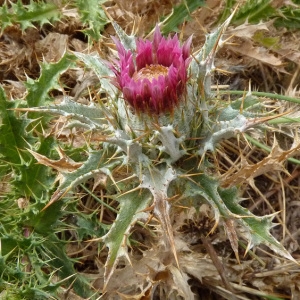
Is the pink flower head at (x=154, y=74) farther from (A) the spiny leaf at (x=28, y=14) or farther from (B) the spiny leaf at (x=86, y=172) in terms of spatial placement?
(A) the spiny leaf at (x=28, y=14)

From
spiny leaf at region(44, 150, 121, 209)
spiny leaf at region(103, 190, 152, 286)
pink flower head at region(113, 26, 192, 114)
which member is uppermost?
pink flower head at region(113, 26, 192, 114)

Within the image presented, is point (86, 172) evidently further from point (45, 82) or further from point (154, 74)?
point (45, 82)

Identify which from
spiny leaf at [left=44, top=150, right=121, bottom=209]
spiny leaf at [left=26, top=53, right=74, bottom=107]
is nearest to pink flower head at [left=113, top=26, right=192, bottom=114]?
spiny leaf at [left=44, top=150, right=121, bottom=209]

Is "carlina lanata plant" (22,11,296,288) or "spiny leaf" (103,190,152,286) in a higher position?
"carlina lanata plant" (22,11,296,288)

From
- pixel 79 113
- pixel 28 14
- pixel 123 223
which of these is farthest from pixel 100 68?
pixel 28 14

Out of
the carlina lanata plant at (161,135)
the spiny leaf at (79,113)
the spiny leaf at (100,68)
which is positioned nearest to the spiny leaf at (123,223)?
the carlina lanata plant at (161,135)

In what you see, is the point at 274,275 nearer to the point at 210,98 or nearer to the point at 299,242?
the point at 299,242

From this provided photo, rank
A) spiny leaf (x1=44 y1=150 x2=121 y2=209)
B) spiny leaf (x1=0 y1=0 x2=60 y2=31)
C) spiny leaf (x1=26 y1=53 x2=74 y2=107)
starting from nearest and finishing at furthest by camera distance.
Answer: spiny leaf (x1=44 y1=150 x2=121 y2=209)
spiny leaf (x1=26 y1=53 x2=74 y2=107)
spiny leaf (x1=0 y1=0 x2=60 y2=31)

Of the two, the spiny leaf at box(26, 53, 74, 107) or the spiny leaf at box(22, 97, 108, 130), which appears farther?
the spiny leaf at box(26, 53, 74, 107)

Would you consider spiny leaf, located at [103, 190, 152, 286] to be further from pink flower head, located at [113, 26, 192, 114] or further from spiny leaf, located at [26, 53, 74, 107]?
spiny leaf, located at [26, 53, 74, 107]
